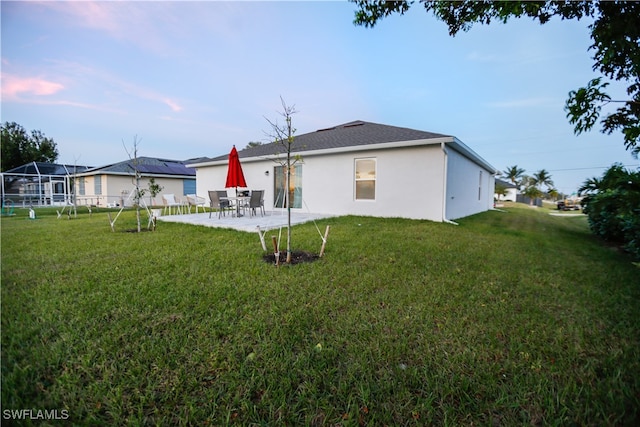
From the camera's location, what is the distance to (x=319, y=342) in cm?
214

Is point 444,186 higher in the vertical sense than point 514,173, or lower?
lower

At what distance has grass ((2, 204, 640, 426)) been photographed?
154 centimetres

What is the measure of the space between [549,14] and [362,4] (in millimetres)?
2667

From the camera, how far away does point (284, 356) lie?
1.96 m

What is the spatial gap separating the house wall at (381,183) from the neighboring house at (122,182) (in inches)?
427

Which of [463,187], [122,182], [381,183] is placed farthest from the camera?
[122,182]

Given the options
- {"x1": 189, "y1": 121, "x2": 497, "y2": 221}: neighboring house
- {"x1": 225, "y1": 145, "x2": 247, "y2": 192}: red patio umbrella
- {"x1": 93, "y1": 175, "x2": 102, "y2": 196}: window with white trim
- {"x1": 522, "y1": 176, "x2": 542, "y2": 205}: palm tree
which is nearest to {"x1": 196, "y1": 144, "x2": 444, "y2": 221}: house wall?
{"x1": 189, "y1": 121, "x2": 497, "y2": 221}: neighboring house

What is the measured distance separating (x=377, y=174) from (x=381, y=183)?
362 millimetres

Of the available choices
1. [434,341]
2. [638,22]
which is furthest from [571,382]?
[638,22]

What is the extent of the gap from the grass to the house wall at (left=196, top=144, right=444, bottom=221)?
16.0ft

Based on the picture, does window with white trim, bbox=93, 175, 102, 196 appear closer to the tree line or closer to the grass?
the grass

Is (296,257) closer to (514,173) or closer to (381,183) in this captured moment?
(381,183)

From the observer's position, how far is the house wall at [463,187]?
371 inches

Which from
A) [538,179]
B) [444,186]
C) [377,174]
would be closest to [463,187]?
[444,186]
